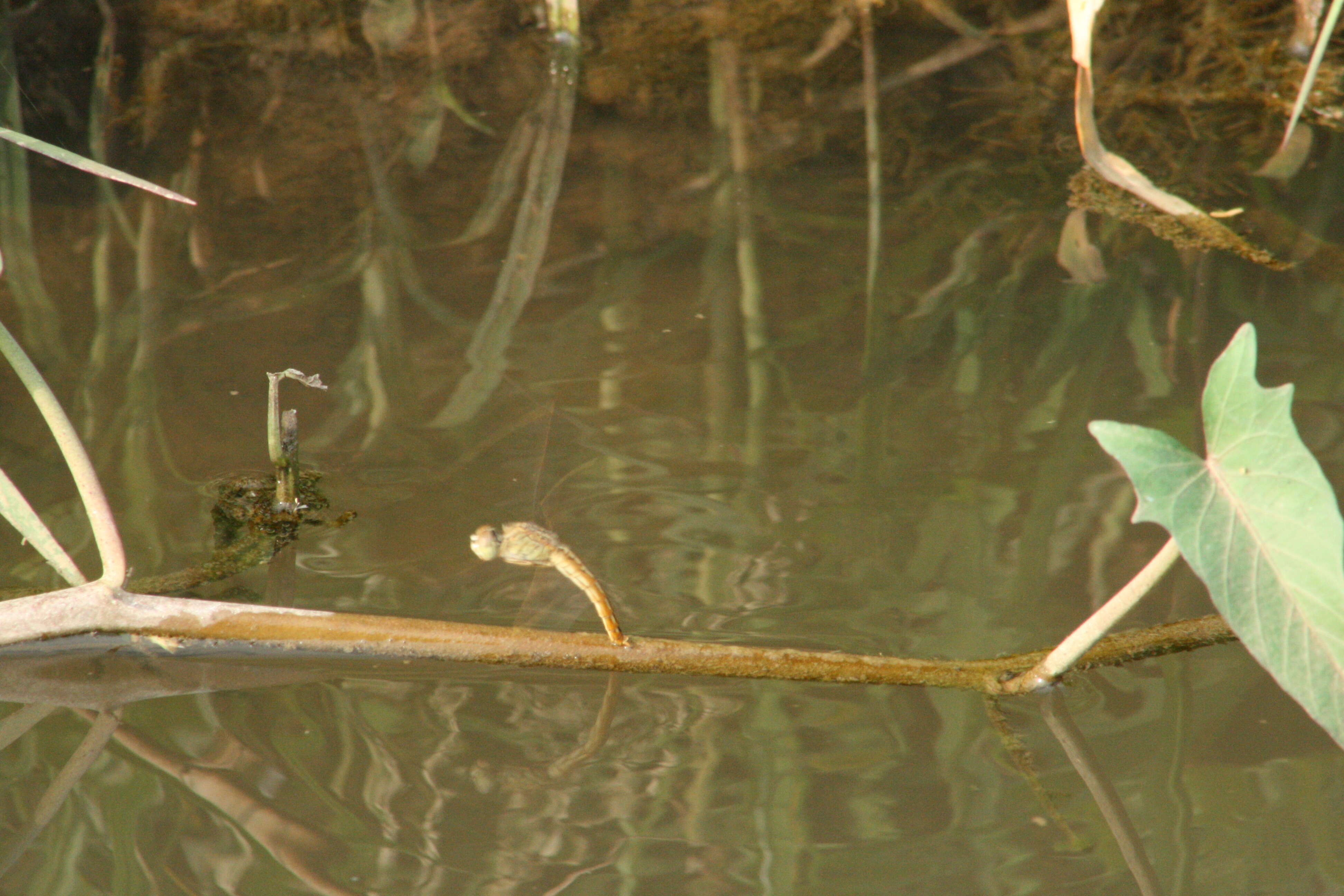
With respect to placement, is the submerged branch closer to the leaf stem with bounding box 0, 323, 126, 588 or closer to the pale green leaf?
the leaf stem with bounding box 0, 323, 126, 588

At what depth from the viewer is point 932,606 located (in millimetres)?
1168

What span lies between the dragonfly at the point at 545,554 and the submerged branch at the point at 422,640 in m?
0.02

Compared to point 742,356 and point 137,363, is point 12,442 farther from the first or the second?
point 742,356

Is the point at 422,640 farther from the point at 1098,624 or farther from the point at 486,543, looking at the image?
the point at 1098,624

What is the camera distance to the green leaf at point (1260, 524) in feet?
2.39

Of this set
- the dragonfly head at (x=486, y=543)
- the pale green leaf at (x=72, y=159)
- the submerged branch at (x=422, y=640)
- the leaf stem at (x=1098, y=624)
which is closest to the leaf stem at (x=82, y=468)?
the submerged branch at (x=422, y=640)

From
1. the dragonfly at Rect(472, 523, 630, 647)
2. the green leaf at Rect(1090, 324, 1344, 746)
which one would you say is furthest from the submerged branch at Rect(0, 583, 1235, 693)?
the green leaf at Rect(1090, 324, 1344, 746)

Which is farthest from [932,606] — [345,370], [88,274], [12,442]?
[88,274]

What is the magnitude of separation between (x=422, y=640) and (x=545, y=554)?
0.13 metres

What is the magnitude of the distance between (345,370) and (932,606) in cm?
83

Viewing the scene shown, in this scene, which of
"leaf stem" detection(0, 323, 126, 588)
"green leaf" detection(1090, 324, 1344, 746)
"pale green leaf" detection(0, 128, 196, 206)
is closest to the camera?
"green leaf" detection(1090, 324, 1344, 746)

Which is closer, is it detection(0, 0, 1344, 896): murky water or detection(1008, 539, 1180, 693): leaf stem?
detection(1008, 539, 1180, 693): leaf stem

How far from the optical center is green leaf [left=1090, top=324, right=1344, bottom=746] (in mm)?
729

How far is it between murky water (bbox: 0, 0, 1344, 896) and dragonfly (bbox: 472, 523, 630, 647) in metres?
0.08
